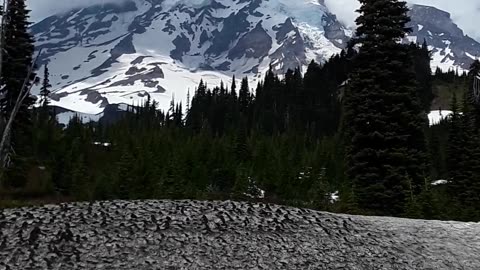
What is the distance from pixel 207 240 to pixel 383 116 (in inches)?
613

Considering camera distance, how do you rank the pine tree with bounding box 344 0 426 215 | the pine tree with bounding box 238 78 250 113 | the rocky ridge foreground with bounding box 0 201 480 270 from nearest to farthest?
the rocky ridge foreground with bounding box 0 201 480 270 → the pine tree with bounding box 344 0 426 215 → the pine tree with bounding box 238 78 250 113

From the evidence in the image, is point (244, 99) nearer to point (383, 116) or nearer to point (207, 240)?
point (383, 116)

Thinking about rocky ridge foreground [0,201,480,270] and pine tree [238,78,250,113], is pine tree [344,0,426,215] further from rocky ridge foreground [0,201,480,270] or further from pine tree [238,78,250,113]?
pine tree [238,78,250,113]

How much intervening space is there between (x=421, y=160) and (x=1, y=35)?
17.5 meters

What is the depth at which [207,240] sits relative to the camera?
8297mm

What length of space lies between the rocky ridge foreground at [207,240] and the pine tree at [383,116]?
1136 cm

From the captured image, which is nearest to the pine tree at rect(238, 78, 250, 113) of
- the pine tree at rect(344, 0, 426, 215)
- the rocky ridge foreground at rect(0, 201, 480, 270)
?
the pine tree at rect(344, 0, 426, 215)

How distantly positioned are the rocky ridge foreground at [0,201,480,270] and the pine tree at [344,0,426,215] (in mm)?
11355

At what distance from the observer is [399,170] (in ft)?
70.3

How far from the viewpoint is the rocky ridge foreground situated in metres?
7.68

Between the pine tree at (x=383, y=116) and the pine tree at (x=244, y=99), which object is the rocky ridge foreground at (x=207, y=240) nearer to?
the pine tree at (x=383, y=116)

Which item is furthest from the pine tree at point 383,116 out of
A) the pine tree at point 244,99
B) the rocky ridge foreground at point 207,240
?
the pine tree at point 244,99

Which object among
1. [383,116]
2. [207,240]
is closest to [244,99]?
[383,116]

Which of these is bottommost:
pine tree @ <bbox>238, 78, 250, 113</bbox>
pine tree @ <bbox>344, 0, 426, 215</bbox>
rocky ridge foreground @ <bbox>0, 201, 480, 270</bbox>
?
rocky ridge foreground @ <bbox>0, 201, 480, 270</bbox>
